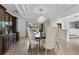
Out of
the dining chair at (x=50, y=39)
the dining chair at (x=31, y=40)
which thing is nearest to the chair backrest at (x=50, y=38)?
the dining chair at (x=50, y=39)

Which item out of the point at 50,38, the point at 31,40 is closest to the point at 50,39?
the point at 50,38

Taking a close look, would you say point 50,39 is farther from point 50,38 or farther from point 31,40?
point 31,40

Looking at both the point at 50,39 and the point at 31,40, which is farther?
the point at 31,40

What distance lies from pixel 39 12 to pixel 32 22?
447 mm

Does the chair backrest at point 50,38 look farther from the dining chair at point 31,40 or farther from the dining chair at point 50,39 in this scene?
the dining chair at point 31,40

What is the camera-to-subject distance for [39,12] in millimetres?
3555

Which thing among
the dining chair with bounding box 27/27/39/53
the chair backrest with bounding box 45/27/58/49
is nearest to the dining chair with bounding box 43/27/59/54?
the chair backrest with bounding box 45/27/58/49

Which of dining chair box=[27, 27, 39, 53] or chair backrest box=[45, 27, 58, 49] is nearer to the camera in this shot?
chair backrest box=[45, 27, 58, 49]

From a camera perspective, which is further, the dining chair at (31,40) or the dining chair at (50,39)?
the dining chair at (31,40)

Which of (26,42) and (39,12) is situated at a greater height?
(39,12)

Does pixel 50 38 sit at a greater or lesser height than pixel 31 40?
greater

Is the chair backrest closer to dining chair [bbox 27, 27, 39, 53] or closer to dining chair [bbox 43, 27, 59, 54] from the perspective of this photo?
dining chair [bbox 43, 27, 59, 54]
